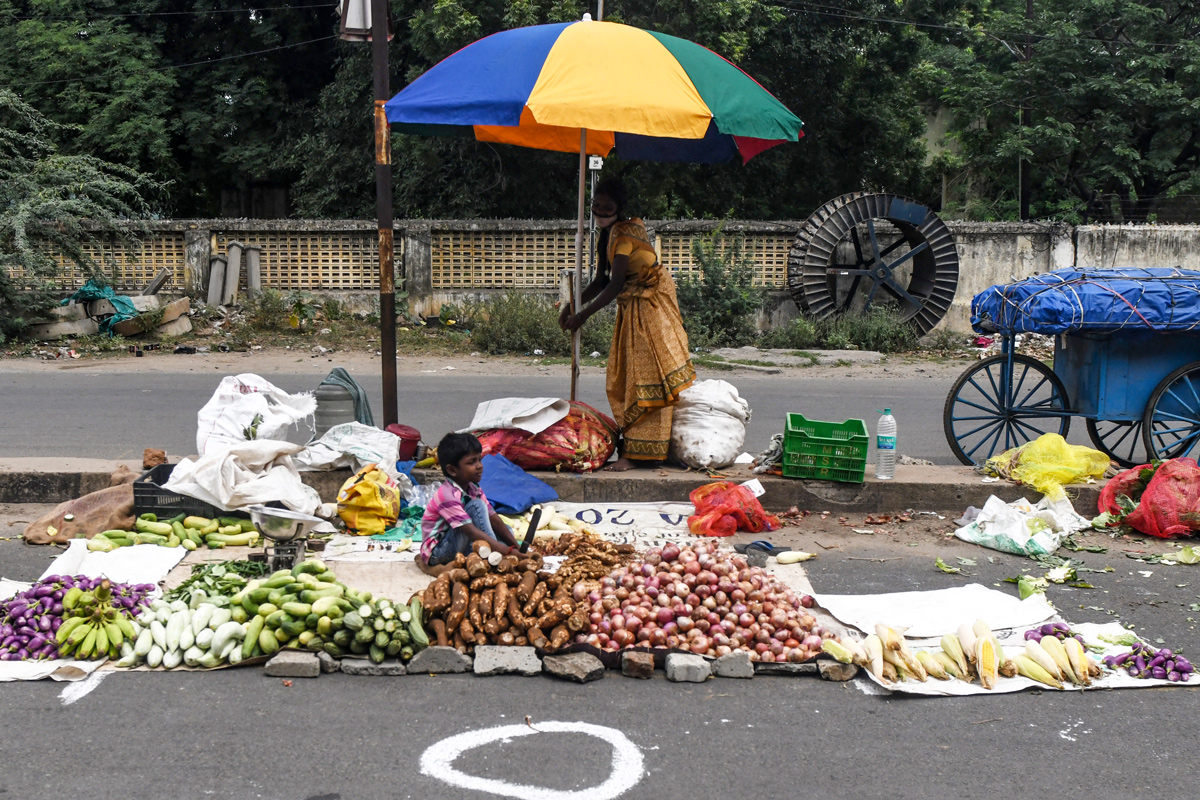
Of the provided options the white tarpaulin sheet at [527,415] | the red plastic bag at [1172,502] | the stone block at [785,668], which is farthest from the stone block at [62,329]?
the red plastic bag at [1172,502]

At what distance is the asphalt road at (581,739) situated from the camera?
327 cm

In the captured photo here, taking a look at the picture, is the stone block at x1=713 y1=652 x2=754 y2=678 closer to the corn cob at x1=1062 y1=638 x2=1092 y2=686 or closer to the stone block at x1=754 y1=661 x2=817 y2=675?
the stone block at x1=754 y1=661 x2=817 y2=675

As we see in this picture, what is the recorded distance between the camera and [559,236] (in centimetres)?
1652

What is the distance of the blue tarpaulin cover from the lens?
6289mm

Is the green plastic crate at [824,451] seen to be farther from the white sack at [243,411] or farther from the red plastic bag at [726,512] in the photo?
the white sack at [243,411]

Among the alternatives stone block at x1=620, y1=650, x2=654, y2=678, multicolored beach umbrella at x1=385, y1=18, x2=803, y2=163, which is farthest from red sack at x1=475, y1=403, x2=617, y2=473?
stone block at x1=620, y1=650, x2=654, y2=678

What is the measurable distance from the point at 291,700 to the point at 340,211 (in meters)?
18.0

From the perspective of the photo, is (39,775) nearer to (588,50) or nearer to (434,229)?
(588,50)

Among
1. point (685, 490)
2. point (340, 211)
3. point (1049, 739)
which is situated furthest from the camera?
point (340, 211)

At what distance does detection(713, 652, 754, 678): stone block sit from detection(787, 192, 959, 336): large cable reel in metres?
12.3

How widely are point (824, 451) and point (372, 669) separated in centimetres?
334

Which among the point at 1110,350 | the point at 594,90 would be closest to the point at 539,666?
the point at 594,90

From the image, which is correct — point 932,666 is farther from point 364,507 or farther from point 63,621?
point 63,621

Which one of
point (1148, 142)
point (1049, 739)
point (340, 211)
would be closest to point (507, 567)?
point (1049, 739)
